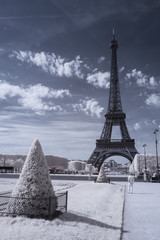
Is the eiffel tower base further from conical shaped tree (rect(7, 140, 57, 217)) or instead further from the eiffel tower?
conical shaped tree (rect(7, 140, 57, 217))

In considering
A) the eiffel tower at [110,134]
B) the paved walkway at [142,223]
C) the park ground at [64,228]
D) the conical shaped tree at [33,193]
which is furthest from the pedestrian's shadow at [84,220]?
the eiffel tower at [110,134]

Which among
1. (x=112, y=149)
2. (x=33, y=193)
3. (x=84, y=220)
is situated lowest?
(x=84, y=220)

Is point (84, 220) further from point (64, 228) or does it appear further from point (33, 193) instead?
point (33, 193)

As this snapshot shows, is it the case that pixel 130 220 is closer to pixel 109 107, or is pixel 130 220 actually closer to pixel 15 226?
pixel 15 226

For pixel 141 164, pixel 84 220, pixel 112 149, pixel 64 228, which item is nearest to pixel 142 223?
pixel 84 220

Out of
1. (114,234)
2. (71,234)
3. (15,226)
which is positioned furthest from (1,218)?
(114,234)

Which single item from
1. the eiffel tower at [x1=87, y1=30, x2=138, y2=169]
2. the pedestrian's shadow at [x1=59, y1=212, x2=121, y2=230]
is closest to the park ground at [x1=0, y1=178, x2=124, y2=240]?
the pedestrian's shadow at [x1=59, y1=212, x2=121, y2=230]
